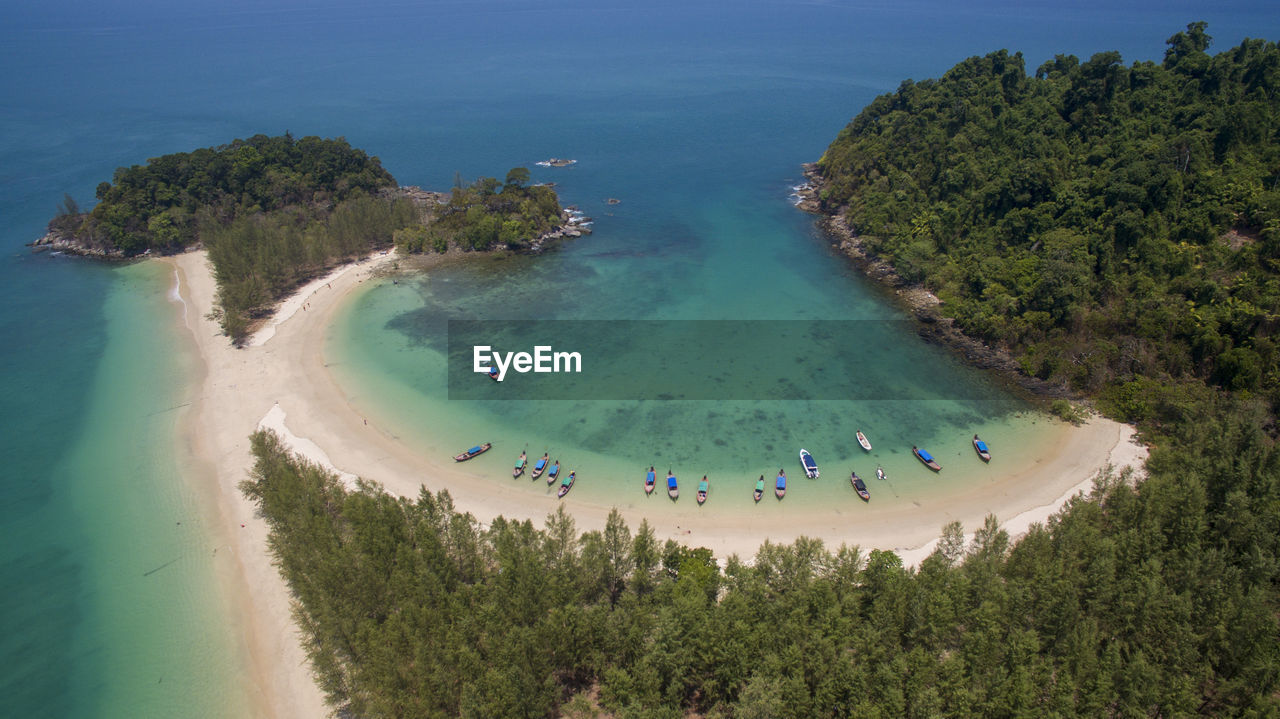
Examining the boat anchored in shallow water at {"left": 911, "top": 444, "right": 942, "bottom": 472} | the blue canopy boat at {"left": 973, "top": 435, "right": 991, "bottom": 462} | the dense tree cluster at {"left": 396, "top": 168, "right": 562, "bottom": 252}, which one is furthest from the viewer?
the dense tree cluster at {"left": 396, "top": 168, "right": 562, "bottom": 252}

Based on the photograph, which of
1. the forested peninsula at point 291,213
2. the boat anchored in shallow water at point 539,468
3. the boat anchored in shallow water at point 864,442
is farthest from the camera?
the forested peninsula at point 291,213

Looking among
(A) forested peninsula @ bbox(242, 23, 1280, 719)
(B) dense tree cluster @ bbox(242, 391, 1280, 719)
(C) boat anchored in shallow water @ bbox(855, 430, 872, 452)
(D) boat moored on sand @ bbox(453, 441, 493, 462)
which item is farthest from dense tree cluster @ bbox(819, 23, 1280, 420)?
(D) boat moored on sand @ bbox(453, 441, 493, 462)

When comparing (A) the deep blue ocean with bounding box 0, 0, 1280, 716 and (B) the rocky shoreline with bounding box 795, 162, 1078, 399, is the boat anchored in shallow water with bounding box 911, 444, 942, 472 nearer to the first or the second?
(B) the rocky shoreline with bounding box 795, 162, 1078, 399

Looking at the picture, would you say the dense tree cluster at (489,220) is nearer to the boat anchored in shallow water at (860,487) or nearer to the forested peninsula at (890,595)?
the forested peninsula at (890,595)

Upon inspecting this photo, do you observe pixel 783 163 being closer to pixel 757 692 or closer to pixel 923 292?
pixel 923 292

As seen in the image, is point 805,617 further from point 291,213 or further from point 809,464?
point 291,213

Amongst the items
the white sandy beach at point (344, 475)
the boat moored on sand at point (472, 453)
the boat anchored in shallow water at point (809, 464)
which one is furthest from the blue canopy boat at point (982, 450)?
the boat moored on sand at point (472, 453)

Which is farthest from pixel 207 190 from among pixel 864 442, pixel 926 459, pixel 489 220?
pixel 926 459
